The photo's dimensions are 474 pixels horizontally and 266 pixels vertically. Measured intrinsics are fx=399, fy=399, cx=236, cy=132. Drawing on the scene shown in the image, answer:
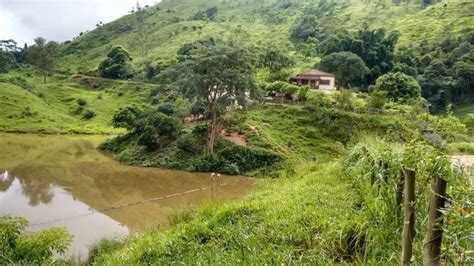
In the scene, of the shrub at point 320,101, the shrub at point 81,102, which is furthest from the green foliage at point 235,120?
the shrub at point 81,102

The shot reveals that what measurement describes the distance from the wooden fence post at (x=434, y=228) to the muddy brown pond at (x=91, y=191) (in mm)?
8452

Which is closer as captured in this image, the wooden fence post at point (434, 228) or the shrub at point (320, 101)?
the wooden fence post at point (434, 228)

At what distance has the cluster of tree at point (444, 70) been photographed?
36.7m

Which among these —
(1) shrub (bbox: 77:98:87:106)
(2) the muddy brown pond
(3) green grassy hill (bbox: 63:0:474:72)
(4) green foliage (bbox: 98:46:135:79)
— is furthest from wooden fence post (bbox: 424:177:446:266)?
(4) green foliage (bbox: 98:46:135:79)

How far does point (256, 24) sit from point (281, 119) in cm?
5007

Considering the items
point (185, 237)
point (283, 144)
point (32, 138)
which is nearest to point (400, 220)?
point (185, 237)

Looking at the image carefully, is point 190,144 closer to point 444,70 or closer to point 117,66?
point 444,70

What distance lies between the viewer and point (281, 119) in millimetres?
28297

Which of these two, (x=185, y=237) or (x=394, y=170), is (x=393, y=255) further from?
(x=185, y=237)

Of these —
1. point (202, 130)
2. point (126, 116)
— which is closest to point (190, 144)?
point (202, 130)

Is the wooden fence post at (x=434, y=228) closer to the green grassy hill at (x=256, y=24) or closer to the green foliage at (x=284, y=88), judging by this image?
the green foliage at (x=284, y=88)

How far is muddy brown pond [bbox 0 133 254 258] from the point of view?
46.4 ft

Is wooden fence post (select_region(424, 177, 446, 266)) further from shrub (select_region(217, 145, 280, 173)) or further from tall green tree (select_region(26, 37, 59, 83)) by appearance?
tall green tree (select_region(26, 37, 59, 83))

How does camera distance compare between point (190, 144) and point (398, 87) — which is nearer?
point (190, 144)
